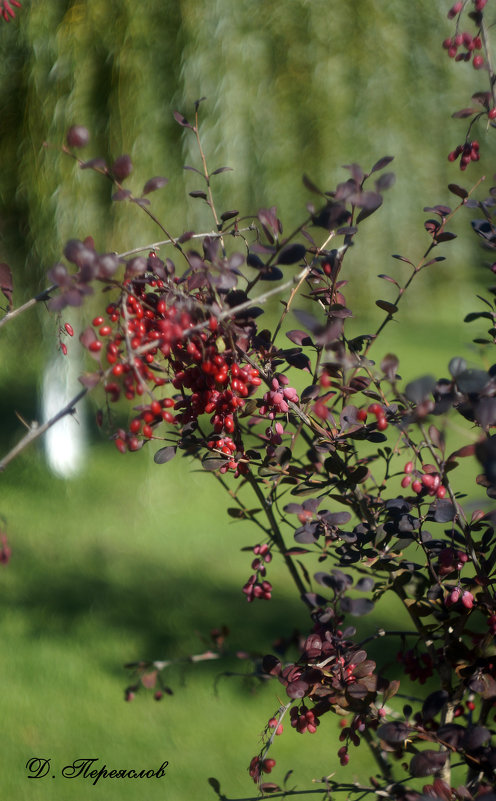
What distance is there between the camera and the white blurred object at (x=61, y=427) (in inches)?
126

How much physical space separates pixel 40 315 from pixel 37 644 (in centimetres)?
147

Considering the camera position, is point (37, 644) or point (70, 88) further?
point (70, 88)

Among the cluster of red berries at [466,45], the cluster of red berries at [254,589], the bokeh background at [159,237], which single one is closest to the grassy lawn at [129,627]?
the bokeh background at [159,237]

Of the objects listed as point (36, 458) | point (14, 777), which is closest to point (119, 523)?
point (36, 458)

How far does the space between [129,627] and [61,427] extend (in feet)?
4.46

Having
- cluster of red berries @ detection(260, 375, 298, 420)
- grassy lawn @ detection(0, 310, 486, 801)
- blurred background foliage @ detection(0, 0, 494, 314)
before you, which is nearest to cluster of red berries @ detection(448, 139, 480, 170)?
cluster of red berries @ detection(260, 375, 298, 420)

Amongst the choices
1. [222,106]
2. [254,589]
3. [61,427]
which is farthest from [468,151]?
[61,427]

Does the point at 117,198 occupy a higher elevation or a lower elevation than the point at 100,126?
lower

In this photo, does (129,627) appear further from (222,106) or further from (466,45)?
(222,106)

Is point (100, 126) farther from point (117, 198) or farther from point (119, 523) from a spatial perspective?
point (117, 198)

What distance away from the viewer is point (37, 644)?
2115 millimetres

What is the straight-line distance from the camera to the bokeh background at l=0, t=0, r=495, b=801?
1.84 metres

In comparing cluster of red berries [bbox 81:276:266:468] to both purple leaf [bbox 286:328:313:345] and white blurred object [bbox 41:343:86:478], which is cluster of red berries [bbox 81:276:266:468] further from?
white blurred object [bbox 41:343:86:478]

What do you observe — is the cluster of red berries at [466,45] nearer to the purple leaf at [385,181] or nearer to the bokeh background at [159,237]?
the purple leaf at [385,181]
